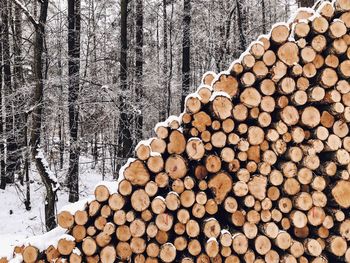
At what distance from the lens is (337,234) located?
3.60m

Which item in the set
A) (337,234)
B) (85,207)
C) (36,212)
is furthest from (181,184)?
(36,212)

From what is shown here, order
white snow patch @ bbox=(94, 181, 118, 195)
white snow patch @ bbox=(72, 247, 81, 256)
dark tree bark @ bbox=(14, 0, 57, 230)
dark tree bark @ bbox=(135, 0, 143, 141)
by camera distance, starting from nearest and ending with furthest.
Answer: white snow patch @ bbox=(72, 247, 81, 256) → white snow patch @ bbox=(94, 181, 118, 195) → dark tree bark @ bbox=(14, 0, 57, 230) → dark tree bark @ bbox=(135, 0, 143, 141)

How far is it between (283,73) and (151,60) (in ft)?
50.5

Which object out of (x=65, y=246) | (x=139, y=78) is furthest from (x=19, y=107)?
(x=65, y=246)

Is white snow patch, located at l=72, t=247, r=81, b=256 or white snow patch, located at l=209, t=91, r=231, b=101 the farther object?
white snow patch, located at l=209, t=91, r=231, b=101

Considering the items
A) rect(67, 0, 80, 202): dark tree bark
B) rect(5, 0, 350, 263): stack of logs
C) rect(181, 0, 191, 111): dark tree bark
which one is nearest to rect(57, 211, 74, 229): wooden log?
rect(5, 0, 350, 263): stack of logs

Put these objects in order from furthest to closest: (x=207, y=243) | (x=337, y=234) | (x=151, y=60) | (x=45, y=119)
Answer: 1. (x=151, y=60)
2. (x=45, y=119)
3. (x=337, y=234)
4. (x=207, y=243)

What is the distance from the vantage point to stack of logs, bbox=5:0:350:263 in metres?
3.41

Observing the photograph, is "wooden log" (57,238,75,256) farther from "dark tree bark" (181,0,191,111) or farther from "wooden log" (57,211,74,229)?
"dark tree bark" (181,0,191,111)

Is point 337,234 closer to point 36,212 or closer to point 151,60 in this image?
point 36,212

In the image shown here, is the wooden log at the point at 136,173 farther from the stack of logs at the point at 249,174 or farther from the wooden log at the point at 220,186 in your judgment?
the wooden log at the point at 220,186

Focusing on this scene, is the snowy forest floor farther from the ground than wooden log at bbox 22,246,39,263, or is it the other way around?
wooden log at bbox 22,246,39,263

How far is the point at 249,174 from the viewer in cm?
351

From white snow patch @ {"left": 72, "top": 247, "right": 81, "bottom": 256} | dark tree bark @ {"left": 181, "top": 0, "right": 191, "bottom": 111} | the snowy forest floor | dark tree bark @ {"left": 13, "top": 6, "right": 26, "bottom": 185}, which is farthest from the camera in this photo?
dark tree bark @ {"left": 181, "top": 0, "right": 191, "bottom": 111}
